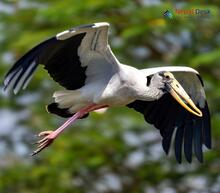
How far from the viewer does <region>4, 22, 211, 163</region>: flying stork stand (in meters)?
9.12

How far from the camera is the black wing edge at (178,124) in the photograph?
10844mm

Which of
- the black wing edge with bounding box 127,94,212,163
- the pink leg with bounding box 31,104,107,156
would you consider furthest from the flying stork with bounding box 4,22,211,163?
the black wing edge with bounding box 127,94,212,163

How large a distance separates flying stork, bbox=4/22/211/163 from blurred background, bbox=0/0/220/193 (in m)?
4.13

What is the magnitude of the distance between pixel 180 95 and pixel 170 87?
18 centimetres

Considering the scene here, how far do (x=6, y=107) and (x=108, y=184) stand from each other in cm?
192

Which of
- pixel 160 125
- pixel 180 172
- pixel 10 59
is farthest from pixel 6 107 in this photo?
pixel 160 125

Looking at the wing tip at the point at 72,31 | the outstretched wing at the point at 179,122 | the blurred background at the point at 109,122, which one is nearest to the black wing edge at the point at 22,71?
the wing tip at the point at 72,31

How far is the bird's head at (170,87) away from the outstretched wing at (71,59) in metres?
0.44

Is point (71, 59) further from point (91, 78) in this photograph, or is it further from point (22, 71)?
point (22, 71)

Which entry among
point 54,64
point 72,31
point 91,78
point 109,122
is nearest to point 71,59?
point 54,64

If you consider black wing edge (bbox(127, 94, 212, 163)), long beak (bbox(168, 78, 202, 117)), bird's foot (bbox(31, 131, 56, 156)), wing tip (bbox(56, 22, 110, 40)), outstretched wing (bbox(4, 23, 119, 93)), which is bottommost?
black wing edge (bbox(127, 94, 212, 163))

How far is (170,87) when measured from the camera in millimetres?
9992

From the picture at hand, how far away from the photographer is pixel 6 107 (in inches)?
665

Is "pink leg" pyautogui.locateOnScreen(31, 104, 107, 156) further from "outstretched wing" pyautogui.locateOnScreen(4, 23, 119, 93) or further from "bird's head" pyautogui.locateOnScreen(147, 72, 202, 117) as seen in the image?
"bird's head" pyautogui.locateOnScreen(147, 72, 202, 117)
